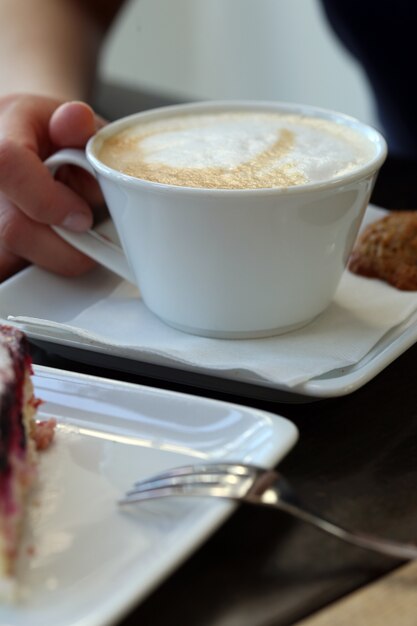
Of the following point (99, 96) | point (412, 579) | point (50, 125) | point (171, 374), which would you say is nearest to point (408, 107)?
point (99, 96)

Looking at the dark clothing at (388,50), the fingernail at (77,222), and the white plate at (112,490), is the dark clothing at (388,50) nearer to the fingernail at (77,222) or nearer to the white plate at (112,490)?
the fingernail at (77,222)

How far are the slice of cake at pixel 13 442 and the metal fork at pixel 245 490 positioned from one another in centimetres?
7

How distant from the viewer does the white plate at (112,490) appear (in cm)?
47

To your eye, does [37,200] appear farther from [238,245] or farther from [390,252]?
[390,252]

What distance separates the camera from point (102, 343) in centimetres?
71

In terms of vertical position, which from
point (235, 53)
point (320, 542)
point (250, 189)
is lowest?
point (235, 53)

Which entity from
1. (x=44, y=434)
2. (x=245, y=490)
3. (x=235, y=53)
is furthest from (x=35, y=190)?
(x=235, y=53)

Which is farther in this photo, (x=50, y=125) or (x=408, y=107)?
(x=408, y=107)

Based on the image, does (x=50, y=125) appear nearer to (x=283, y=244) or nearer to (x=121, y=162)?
(x=121, y=162)

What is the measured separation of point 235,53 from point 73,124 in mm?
2264

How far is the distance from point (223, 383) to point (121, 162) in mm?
233

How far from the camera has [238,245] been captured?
71 cm

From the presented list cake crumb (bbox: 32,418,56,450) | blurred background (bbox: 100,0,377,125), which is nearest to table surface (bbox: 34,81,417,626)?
cake crumb (bbox: 32,418,56,450)

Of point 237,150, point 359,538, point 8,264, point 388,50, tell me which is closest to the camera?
point 359,538
